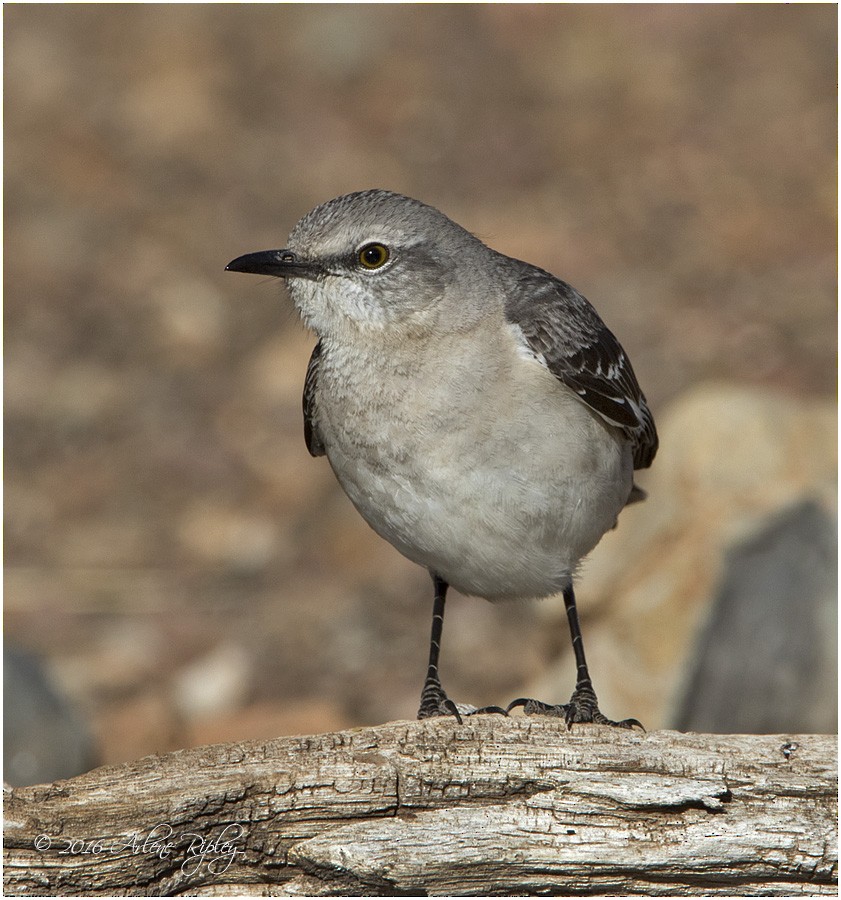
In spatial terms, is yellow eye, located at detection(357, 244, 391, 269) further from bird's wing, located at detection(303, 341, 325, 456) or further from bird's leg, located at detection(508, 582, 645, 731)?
bird's leg, located at detection(508, 582, 645, 731)

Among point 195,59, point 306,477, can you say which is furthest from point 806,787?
point 195,59

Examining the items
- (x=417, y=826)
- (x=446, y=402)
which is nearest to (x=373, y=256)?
(x=446, y=402)

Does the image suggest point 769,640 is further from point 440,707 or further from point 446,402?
point 446,402

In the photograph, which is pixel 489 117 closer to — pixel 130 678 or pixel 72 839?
pixel 130 678

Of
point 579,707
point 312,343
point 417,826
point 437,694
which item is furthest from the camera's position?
point 312,343

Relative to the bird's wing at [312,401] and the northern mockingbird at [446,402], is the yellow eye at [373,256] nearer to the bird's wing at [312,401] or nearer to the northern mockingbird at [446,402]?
the northern mockingbird at [446,402]

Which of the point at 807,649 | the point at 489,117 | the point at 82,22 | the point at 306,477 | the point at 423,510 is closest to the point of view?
the point at 423,510
